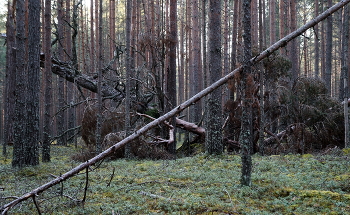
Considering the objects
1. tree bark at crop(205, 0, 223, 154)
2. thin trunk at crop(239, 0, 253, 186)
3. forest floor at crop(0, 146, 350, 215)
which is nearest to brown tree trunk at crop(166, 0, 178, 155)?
tree bark at crop(205, 0, 223, 154)

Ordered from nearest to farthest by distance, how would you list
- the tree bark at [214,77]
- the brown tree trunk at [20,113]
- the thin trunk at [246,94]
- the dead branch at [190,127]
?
the thin trunk at [246,94] → the brown tree trunk at [20,113] → the tree bark at [214,77] → the dead branch at [190,127]

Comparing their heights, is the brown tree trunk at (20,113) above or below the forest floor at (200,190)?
above

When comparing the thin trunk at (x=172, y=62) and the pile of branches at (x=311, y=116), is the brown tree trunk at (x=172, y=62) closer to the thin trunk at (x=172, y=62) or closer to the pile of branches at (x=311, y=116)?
the thin trunk at (x=172, y=62)

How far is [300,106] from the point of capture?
1173 cm

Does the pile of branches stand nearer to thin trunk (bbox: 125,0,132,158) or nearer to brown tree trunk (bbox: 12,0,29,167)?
thin trunk (bbox: 125,0,132,158)

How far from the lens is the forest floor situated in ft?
15.4

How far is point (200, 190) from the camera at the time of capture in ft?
18.8

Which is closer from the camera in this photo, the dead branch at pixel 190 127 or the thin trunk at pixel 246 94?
the thin trunk at pixel 246 94

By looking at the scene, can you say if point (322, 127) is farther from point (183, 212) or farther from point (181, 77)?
point (181, 77)

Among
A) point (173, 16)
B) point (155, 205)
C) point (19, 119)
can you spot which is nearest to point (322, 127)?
point (173, 16)

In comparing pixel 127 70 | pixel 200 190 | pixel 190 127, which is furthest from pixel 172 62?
pixel 200 190

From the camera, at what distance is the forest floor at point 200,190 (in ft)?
15.4

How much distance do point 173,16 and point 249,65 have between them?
7800mm

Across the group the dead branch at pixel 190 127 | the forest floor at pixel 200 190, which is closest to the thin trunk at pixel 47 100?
the forest floor at pixel 200 190
